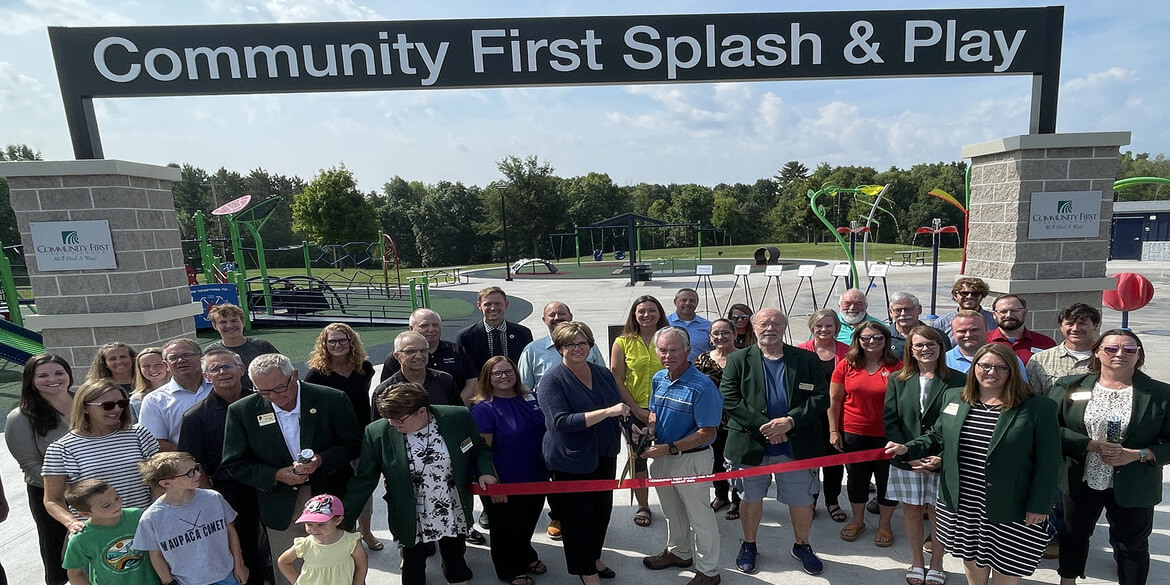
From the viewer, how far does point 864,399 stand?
3.54 metres

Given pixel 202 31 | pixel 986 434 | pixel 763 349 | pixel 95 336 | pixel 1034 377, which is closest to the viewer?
pixel 986 434

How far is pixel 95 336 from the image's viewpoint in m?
5.35

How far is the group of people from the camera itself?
268 centimetres

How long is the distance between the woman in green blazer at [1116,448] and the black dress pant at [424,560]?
3.27 meters

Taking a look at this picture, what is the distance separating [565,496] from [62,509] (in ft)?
8.39

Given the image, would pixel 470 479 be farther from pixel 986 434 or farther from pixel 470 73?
pixel 470 73

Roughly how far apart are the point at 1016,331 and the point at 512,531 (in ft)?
11.9

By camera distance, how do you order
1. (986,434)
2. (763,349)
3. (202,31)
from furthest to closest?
(202,31)
(763,349)
(986,434)

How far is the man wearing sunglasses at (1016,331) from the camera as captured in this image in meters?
3.77

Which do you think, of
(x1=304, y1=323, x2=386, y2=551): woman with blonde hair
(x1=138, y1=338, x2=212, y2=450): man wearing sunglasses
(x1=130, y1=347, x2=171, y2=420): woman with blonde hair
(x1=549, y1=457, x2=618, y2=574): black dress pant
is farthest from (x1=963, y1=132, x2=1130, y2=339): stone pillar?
(x1=130, y1=347, x2=171, y2=420): woman with blonde hair

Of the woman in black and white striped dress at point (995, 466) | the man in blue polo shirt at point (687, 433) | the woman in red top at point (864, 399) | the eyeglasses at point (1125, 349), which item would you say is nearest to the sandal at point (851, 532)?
the woman in red top at point (864, 399)

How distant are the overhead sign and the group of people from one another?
2431 millimetres

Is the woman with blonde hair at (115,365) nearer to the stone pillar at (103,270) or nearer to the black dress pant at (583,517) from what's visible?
the stone pillar at (103,270)

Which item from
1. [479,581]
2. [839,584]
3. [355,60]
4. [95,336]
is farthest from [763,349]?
[95,336]
